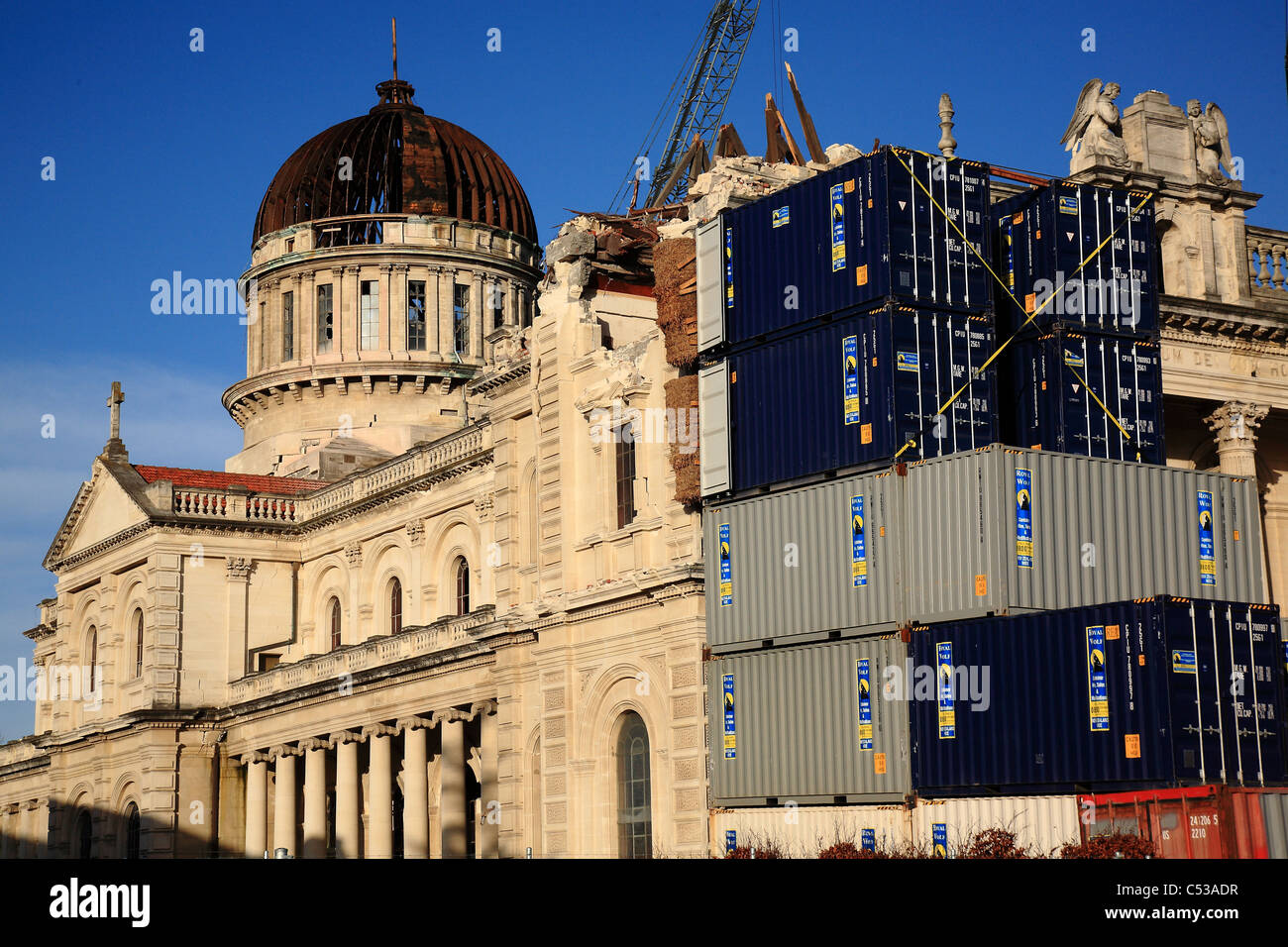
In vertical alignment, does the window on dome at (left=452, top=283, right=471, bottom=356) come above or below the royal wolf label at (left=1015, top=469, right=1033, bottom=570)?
above

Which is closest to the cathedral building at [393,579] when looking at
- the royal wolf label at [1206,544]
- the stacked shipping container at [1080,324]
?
the stacked shipping container at [1080,324]

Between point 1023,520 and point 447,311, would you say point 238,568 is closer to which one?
point 447,311

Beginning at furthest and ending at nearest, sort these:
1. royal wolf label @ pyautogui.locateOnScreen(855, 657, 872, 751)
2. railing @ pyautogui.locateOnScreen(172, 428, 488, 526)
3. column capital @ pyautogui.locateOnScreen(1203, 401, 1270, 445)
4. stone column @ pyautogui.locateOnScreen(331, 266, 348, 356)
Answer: stone column @ pyautogui.locateOnScreen(331, 266, 348, 356)
railing @ pyautogui.locateOnScreen(172, 428, 488, 526)
column capital @ pyautogui.locateOnScreen(1203, 401, 1270, 445)
royal wolf label @ pyautogui.locateOnScreen(855, 657, 872, 751)

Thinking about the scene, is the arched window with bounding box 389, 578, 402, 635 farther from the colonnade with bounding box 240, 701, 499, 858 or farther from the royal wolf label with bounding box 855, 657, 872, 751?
the royal wolf label with bounding box 855, 657, 872, 751

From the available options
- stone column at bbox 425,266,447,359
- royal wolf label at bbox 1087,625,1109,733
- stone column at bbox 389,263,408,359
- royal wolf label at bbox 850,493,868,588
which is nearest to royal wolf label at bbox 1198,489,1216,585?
royal wolf label at bbox 1087,625,1109,733

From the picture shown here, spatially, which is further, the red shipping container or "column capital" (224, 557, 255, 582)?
"column capital" (224, 557, 255, 582)

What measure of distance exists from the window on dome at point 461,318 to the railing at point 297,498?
40.8ft

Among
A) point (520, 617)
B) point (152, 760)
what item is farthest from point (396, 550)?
point (520, 617)

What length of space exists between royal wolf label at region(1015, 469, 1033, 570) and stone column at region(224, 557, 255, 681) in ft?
127

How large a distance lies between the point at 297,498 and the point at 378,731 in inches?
566

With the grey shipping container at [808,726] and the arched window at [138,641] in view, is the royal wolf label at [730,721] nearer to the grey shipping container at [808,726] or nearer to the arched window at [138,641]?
the grey shipping container at [808,726]

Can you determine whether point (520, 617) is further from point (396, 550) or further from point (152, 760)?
point (152, 760)

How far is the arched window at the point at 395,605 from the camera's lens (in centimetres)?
5869

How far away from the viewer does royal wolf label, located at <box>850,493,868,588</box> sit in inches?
1268
